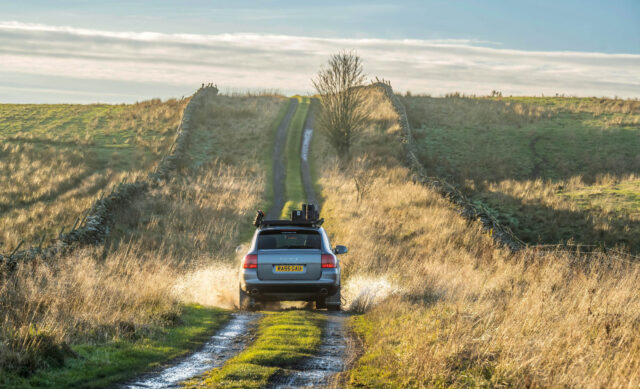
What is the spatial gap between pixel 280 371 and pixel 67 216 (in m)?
24.9

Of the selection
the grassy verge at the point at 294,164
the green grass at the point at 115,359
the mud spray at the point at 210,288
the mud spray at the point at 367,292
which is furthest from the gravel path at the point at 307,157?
the green grass at the point at 115,359

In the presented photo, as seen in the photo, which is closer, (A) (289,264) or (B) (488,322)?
(B) (488,322)

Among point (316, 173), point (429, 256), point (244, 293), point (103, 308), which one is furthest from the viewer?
point (316, 173)

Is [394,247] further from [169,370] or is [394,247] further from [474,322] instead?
[169,370]

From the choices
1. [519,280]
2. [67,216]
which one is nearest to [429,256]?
[519,280]

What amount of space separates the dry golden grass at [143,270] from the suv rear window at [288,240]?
7.89ft

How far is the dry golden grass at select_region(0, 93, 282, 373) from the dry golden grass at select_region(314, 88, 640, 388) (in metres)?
4.21

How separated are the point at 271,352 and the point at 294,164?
123ft

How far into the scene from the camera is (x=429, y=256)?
21.3 meters

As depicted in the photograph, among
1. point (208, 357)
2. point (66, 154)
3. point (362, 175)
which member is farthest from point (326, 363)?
point (66, 154)

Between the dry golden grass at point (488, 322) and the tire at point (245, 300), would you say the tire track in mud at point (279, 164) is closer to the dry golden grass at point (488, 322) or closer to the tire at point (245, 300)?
the dry golden grass at point (488, 322)

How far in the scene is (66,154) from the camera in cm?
4656

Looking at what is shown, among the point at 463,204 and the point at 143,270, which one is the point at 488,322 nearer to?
the point at 143,270

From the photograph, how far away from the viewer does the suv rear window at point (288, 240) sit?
45.1 ft
